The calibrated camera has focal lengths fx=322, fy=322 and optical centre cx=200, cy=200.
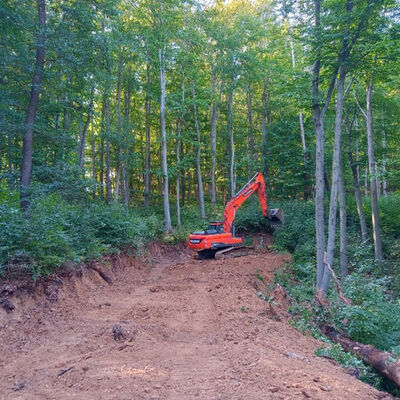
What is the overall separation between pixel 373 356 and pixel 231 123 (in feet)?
66.2

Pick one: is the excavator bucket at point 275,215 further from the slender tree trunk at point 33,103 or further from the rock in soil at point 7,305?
the rock in soil at point 7,305

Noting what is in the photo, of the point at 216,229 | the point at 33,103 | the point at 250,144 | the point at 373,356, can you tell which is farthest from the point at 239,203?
the point at 250,144

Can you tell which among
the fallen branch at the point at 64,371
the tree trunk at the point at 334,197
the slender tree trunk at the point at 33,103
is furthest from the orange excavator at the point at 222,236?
the fallen branch at the point at 64,371

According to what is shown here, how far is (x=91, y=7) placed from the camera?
35.1 ft

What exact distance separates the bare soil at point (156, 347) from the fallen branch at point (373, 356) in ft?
2.74

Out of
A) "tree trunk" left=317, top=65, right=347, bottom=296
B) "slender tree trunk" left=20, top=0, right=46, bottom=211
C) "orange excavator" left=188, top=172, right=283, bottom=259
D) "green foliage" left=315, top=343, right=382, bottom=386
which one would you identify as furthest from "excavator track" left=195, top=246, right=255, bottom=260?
"green foliage" left=315, top=343, right=382, bottom=386

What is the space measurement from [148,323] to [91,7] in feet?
33.4

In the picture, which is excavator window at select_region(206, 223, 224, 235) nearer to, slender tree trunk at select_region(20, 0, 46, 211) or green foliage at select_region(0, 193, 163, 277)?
green foliage at select_region(0, 193, 163, 277)

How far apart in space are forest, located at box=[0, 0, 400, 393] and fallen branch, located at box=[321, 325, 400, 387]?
19cm

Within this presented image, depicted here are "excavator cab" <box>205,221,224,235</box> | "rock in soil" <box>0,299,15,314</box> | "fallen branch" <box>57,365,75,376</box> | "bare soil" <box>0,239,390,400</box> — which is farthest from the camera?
"excavator cab" <box>205,221,224,235</box>

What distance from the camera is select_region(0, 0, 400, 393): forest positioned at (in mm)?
7922

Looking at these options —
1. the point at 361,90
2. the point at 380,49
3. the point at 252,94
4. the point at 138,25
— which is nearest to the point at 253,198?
the point at 252,94

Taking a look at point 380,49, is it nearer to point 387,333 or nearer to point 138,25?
point 387,333

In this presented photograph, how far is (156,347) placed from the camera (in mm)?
5168
